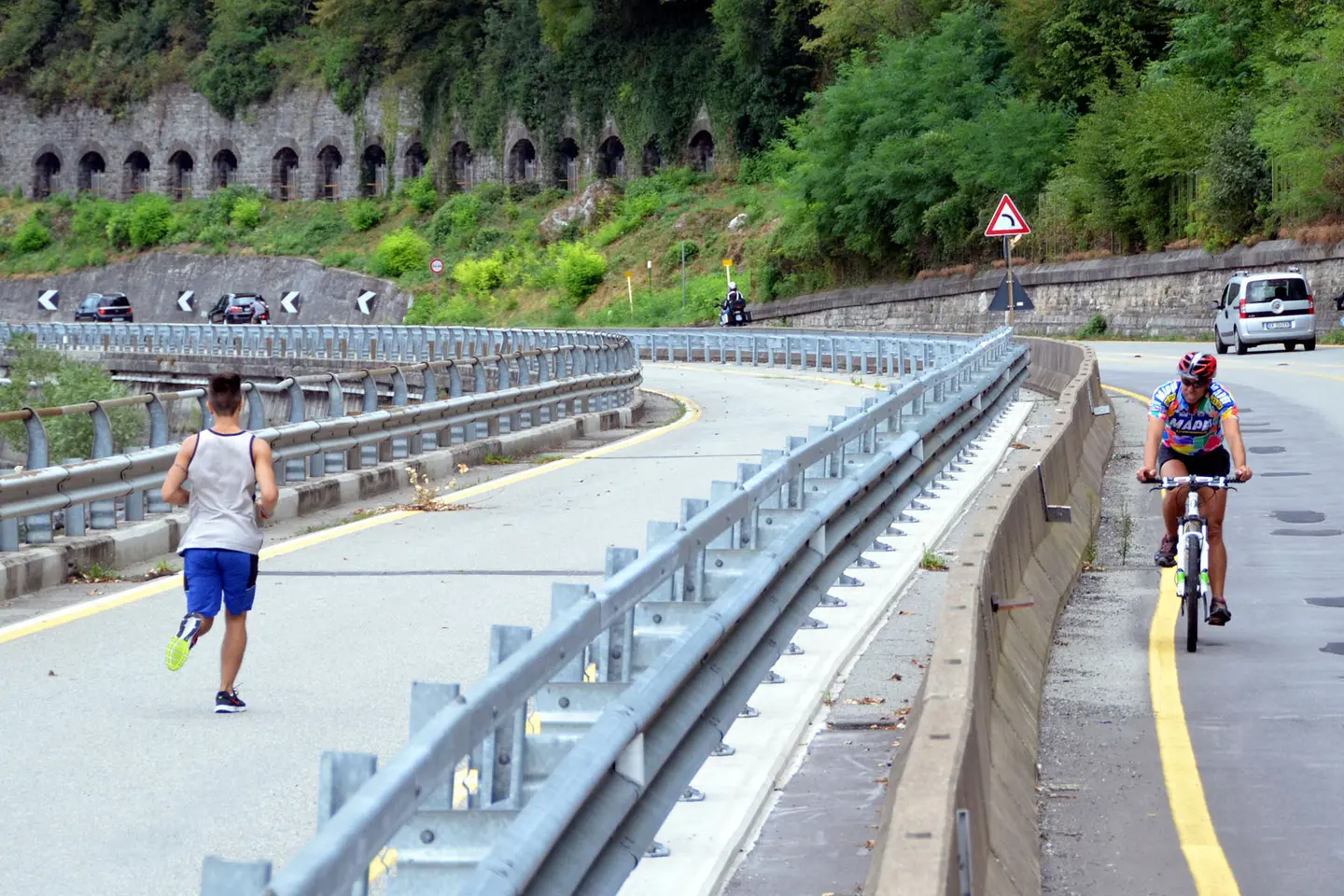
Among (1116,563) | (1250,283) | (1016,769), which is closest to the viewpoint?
(1016,769)

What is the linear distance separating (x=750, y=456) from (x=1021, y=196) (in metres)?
44.0

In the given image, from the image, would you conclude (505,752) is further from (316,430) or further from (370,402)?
(370,402)

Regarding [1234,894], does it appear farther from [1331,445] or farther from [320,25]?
[320,25]

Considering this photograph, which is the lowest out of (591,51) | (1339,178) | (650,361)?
(650,361)

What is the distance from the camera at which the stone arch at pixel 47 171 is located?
11656cm

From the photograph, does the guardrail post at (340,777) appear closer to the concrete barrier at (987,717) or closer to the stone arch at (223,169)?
the concrete barrier at (987,717)

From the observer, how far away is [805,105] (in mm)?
87188

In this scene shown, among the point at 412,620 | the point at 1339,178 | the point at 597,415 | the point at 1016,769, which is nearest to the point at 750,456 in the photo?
the point at 597,415

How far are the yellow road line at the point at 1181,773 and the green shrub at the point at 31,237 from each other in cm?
10743

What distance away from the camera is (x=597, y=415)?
28.3 m

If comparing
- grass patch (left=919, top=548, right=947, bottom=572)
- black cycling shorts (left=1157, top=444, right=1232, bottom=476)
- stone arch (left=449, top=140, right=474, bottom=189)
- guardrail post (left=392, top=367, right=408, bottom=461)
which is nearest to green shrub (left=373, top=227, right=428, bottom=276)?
stone arch (left=449, top=140, right=474, bottom=189)

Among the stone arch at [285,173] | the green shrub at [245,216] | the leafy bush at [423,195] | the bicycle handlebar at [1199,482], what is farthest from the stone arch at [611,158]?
the bicycle handlebar at [1199,482]

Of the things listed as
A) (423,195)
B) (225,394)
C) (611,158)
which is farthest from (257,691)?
(423,195)

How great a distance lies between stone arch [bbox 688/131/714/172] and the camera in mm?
92625
